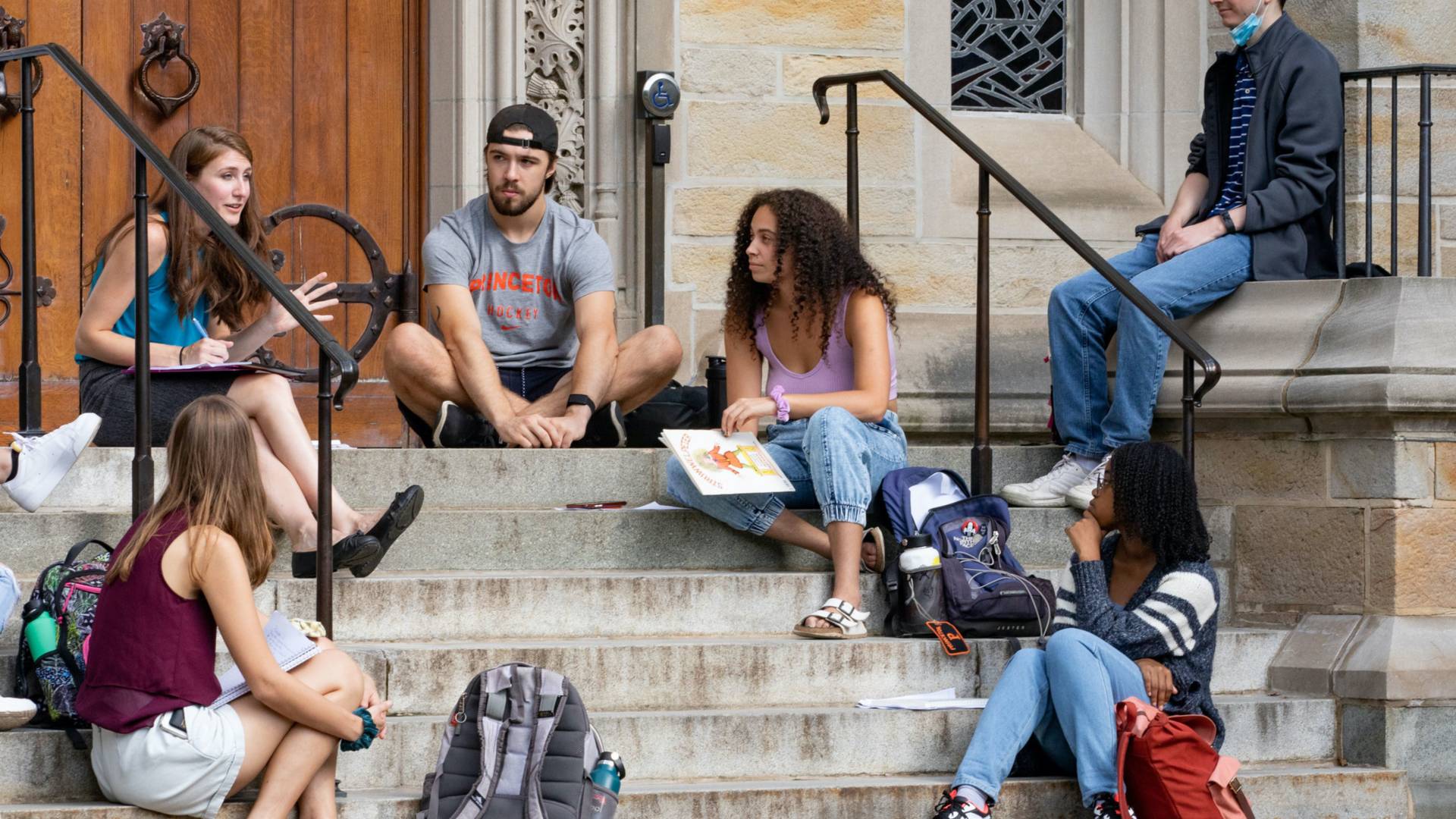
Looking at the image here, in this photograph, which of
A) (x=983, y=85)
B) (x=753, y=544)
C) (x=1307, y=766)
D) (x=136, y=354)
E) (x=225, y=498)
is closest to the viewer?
(x=225, y=498)

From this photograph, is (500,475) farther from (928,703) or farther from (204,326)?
(928,703)

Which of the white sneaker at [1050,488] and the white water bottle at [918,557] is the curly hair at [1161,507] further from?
the white sneaker at [1050,488]

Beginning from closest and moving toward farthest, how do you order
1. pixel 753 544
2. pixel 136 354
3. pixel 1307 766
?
pixel 136 354 → pixel 1307 766 → pixel 753 544

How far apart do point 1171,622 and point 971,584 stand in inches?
23.3

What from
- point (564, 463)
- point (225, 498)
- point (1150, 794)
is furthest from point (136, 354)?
point (1150, 794)

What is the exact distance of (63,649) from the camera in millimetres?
4387

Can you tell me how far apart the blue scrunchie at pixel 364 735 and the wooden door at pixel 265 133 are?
3.07 metres

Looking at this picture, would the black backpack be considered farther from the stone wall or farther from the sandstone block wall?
the sandstone block wall

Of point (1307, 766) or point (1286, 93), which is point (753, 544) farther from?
point (1286, 93)

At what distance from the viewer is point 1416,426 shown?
543cm

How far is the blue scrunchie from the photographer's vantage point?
14.2ft

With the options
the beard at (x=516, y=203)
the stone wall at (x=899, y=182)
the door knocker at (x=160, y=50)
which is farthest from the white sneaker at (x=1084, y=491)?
the door knocker at (x=160, y=50)

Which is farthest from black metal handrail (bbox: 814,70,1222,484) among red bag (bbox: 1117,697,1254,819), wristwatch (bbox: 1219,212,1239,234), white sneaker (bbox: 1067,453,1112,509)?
red bag (bbox: 1117,697,1254,819)

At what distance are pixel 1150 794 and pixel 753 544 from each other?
1.56m
